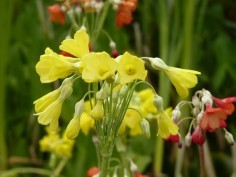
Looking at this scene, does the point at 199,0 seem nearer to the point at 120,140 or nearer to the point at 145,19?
the point at 145,19

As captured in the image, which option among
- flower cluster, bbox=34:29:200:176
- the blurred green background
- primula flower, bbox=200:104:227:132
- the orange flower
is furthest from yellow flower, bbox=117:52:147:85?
the blurred green background

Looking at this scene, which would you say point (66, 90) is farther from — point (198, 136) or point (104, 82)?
point (198, 136)

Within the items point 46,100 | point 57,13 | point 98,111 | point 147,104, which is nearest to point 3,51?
point 57,13

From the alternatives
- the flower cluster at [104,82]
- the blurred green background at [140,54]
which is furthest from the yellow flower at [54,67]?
the blurred green background at [140,54]

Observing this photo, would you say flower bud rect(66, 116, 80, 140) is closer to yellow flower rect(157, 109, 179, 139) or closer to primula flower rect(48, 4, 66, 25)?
yellow flower rect(157, 109, 179, 139)

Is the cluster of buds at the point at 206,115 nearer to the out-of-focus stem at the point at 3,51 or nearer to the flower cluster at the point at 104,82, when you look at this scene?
the flower cluster at the point at 104,82
